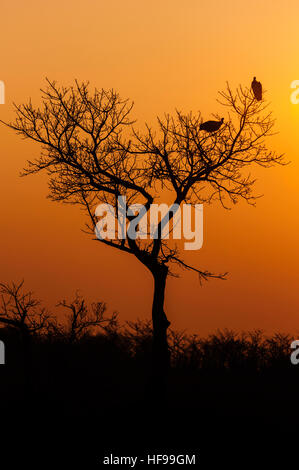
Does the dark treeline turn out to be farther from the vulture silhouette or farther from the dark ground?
the vulture silhouette

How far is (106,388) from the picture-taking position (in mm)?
25375

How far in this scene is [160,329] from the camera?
72.9ft

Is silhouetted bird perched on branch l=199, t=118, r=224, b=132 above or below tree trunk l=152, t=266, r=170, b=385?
above

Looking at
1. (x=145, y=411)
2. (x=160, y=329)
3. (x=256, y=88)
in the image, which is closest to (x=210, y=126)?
(x=256, y=88)

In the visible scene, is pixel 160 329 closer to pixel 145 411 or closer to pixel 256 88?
pixel 145 411

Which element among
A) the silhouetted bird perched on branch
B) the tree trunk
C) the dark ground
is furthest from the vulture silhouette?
the dark ground

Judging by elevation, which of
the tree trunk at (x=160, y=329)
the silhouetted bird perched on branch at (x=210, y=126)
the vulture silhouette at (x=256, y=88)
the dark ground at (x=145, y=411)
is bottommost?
the dark ground at (x=145, y=411)

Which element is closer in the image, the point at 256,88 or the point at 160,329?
the point at 160,329

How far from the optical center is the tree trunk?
22156 mm

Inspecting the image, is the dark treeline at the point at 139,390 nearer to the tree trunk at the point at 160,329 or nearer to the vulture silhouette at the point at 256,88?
the tree trunk at the point at 160,329

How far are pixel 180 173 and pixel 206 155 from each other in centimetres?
87

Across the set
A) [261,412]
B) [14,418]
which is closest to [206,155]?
[261,412]

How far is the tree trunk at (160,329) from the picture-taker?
2216 cm

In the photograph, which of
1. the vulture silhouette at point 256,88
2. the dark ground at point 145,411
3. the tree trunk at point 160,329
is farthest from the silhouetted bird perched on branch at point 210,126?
the dark ground at point 145,411
